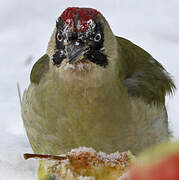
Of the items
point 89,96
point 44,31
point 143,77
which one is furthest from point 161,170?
point 44,31

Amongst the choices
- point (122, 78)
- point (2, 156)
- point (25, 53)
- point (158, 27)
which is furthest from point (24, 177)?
point (158, 27)

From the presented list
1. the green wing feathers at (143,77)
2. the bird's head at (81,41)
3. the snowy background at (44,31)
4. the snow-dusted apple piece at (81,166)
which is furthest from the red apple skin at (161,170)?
the snowy background at (44,31)

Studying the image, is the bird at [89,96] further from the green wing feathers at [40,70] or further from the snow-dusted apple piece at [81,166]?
the snow-dusted apple piece at [81,166]

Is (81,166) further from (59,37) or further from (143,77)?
(143,77)

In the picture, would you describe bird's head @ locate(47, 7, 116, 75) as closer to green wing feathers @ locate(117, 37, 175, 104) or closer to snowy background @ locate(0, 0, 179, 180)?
green wing feathers @ locate(117, 37, 175, 104)

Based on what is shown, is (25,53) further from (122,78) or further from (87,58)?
(87,58)

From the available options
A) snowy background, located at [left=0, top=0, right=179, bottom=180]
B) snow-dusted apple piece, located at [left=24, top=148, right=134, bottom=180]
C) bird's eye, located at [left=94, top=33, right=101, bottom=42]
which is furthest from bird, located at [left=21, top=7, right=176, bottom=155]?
snowy background, located at [left=0, top=0, right=179, bottom=180]
